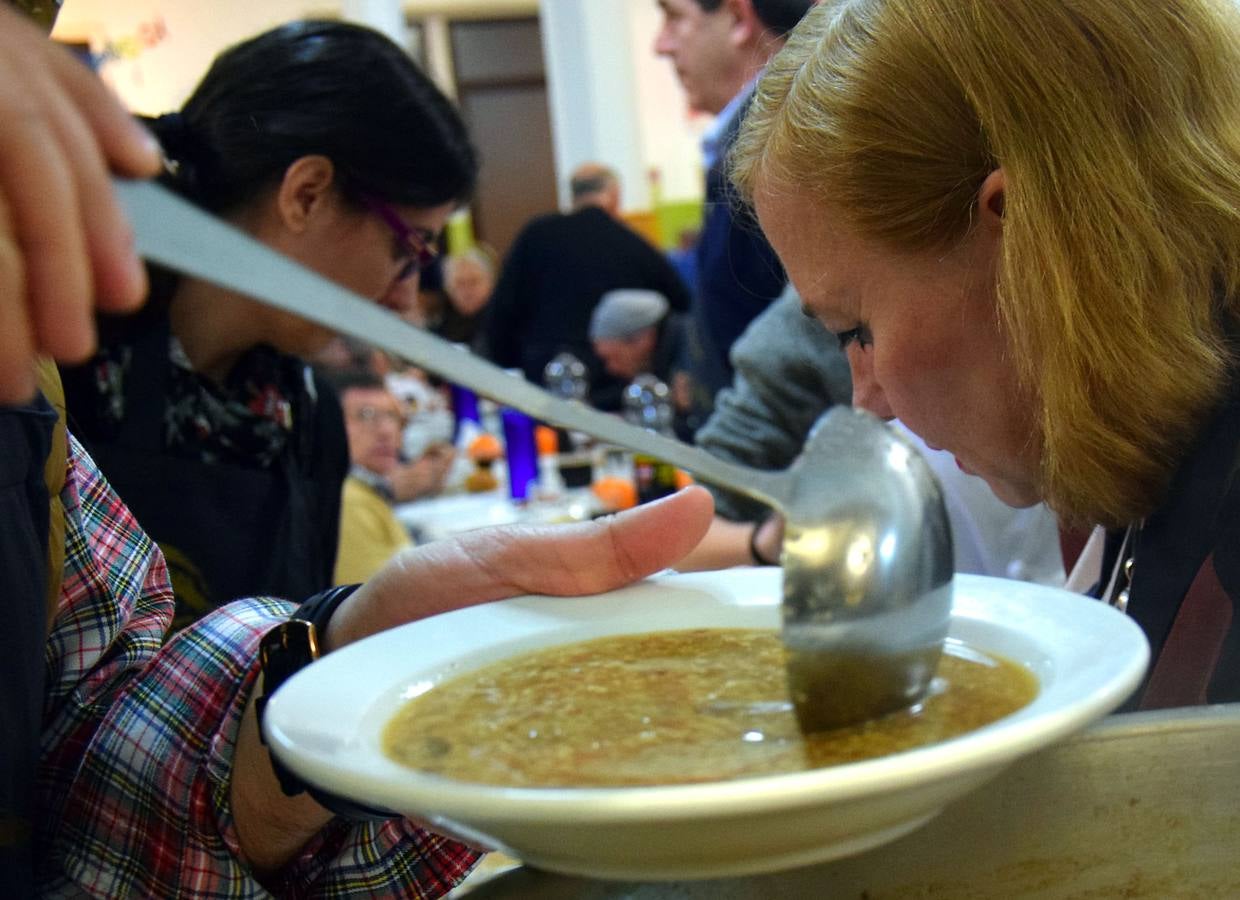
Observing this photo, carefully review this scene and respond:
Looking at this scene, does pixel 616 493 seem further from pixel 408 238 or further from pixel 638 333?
pixel 638 333

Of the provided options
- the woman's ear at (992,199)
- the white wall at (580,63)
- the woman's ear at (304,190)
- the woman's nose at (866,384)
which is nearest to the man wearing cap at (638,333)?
the woman's ear at (304,190)

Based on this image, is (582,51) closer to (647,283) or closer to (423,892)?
(647,283)

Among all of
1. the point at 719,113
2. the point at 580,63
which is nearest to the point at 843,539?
the point at 719,113

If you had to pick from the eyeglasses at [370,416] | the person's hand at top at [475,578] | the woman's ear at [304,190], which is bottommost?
the eyeglasses at [370,416]

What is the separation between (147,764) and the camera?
89 centimetres

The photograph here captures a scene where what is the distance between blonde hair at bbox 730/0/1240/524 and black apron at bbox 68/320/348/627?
0.99 metres

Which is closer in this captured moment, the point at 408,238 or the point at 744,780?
the point at 744,780

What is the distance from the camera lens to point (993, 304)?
1.06 m

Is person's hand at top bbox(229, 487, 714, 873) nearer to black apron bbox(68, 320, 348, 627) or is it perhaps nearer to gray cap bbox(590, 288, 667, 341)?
black apron bbox(68, 320, 348, 627)

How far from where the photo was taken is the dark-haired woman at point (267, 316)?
1556mm

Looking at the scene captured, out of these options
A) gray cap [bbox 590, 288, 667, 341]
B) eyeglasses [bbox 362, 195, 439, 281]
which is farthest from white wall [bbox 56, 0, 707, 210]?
eyeglasses [bbox 362, 195, 439, 281]

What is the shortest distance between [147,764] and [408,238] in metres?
1.18

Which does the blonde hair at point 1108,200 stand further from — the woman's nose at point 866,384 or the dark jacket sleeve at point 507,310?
the dark jacket sleeve at point 507,310

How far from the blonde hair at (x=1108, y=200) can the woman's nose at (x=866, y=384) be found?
162 mm
